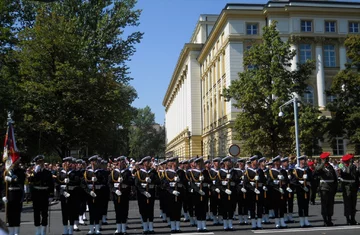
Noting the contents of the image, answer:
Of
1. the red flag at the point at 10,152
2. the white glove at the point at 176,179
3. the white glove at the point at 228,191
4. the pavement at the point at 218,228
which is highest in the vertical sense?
the red flag at the point at 10,152

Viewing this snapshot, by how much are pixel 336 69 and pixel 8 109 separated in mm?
33194

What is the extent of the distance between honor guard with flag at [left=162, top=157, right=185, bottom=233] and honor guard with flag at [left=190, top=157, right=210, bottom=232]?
48cm

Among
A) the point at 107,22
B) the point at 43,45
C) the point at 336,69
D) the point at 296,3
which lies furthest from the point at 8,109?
the point at 336,69

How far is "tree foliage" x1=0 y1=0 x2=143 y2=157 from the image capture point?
31.6 m

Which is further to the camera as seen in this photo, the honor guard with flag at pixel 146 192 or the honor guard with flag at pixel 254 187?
the honor guard with flag at pixel 254 187

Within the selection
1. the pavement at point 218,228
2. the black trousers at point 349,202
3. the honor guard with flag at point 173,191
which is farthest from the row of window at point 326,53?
the honor guard with flag at point 173,191

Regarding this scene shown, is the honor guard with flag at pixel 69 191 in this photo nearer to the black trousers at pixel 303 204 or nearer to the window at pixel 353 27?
the black trousers at pixel 303 204

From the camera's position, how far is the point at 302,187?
1467cm

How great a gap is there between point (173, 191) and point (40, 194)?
387 centimetres

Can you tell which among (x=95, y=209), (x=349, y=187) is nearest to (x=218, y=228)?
(x=95, y=209)

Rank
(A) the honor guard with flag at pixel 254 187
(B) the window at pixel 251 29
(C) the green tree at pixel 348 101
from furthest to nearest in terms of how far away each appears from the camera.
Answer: (B) the window at pixel 251 29, (C) the green tree at pixel 348 101, (A) the honor guard with flag at pixel 254 187

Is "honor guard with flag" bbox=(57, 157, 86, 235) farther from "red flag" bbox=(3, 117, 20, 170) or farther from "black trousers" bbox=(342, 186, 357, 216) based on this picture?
"black trousers" bbox=(342, 186, 357, 216)

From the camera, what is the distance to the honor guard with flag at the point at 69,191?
44.2 feet

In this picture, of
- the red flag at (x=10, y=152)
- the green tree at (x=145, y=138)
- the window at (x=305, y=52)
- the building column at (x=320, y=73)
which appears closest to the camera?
the red flag at (x=10, y=152)
